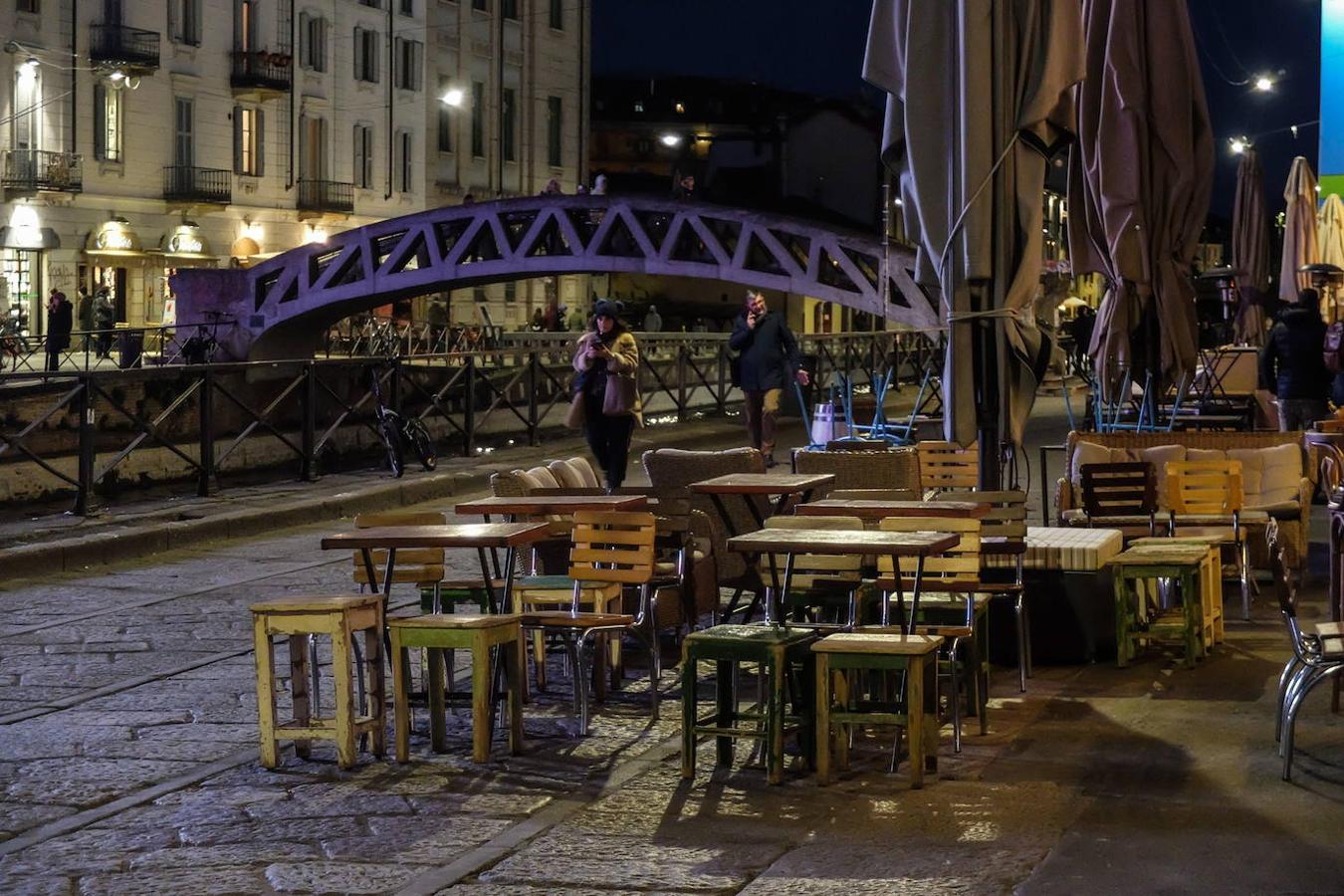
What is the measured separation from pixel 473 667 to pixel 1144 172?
6256 millimetres

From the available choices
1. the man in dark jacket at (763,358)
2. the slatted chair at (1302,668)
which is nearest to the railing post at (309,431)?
the man in dark jacket at (763,358)

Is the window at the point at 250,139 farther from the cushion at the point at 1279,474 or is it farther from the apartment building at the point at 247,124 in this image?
the cushion at the point at 1279,474

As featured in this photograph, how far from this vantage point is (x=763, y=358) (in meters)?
17.6

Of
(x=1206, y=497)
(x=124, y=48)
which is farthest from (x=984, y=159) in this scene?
(x=124, y=48)

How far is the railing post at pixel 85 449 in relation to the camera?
14.7 m

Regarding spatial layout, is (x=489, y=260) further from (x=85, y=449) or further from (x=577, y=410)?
(x=577, y=410)

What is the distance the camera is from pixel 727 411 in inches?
1104

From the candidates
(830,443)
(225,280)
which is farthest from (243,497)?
(225,280)

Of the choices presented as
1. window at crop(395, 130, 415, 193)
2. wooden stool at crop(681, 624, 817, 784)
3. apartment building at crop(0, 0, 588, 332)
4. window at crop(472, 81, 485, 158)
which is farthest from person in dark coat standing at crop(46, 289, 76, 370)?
wooden stool at crop(681, 624, 817, 784)

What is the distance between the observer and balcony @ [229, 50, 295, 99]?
164 ft

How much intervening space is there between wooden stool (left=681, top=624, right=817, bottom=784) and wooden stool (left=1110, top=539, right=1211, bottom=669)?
2.26 m

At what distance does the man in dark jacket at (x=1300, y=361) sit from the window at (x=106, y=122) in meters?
35.2

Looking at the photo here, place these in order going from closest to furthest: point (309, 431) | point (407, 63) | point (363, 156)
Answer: point (309, 431) < point (363, 156) < point (407, 63)

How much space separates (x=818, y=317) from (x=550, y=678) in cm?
6369
